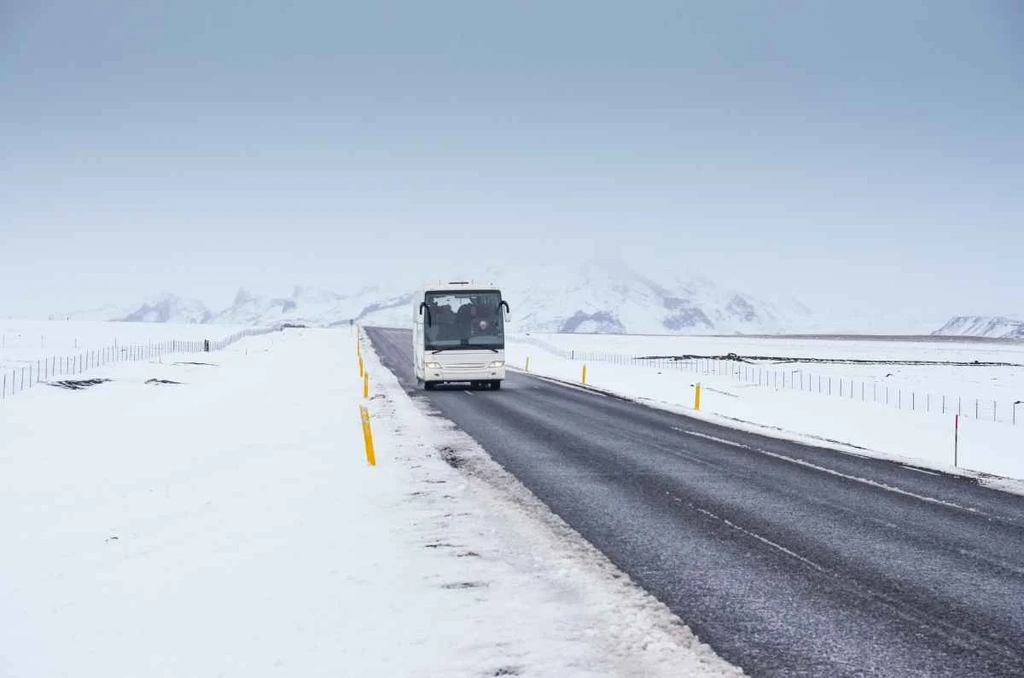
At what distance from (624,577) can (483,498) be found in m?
3.70

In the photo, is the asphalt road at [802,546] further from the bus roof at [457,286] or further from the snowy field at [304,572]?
the bus roof at [457,286]

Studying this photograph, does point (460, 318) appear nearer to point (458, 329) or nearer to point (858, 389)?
point (458, 329)

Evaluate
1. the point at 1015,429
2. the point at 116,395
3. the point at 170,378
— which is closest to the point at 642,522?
the point at 1015,429

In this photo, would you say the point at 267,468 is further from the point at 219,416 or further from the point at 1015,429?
the point at 1015,429

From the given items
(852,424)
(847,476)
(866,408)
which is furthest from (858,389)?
(847,476)

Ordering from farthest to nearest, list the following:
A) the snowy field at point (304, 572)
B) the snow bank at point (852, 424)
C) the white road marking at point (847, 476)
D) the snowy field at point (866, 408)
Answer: the snowy field at point (866, 408) → the snow bank at point (852, 424) → the white road marking at point (847, 476) → the snowy field at point (304, 572)

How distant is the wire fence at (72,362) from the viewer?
3219cm

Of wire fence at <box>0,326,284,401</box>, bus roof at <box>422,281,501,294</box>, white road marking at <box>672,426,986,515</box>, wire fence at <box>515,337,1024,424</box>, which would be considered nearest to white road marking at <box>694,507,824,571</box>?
white road marking at <box>672,426,986,515</box>

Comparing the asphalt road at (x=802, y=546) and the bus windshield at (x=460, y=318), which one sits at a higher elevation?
the bus windshield at (x=460, y=318)

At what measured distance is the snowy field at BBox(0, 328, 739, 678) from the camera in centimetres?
563

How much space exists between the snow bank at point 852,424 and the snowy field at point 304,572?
31.2 ft

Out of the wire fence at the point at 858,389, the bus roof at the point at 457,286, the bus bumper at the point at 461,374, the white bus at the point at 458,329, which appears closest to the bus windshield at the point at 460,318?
the white bus at the point at 458,329

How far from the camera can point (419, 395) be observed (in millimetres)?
27219

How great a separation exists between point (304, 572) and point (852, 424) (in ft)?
68.2
